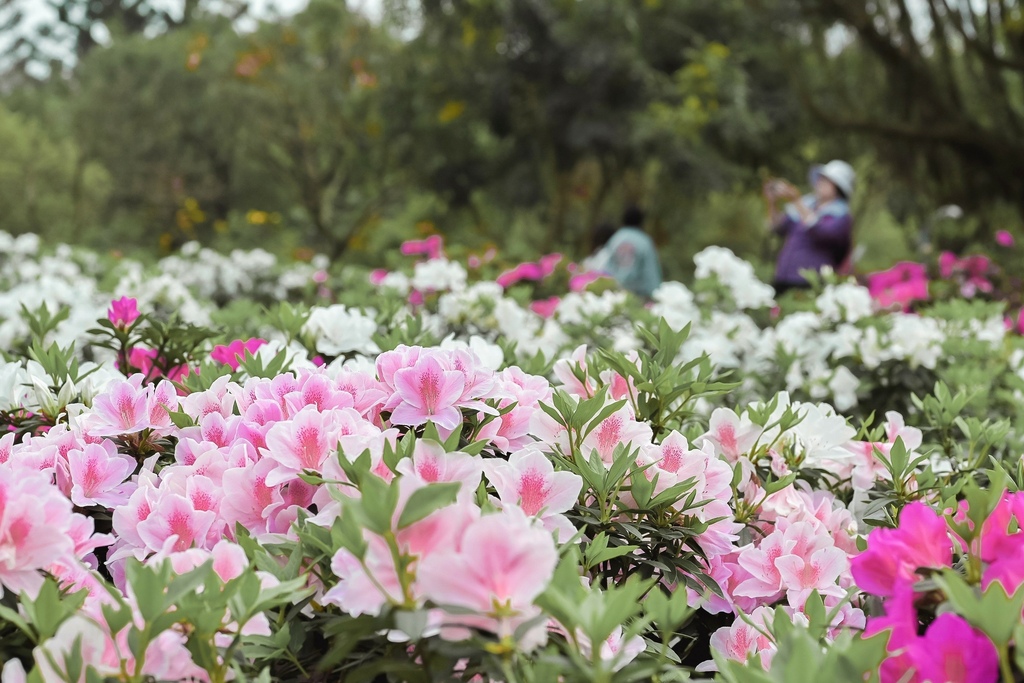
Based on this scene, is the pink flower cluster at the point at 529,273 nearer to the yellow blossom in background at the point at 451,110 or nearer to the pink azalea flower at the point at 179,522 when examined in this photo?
the pink azalea flower at the point at 179,522

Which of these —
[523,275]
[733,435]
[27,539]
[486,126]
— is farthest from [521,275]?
[486,126]

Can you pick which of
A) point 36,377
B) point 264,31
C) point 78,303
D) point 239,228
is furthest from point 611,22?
point 36,377

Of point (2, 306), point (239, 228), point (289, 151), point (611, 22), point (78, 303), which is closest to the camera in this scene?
point (2, 306)

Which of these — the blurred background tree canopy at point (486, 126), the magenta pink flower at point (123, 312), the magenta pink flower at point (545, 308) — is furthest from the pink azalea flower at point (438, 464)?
the blurred background tree canopy at point (486, 126)

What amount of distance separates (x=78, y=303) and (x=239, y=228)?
11077 mm

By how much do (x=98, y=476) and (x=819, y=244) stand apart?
5.66m

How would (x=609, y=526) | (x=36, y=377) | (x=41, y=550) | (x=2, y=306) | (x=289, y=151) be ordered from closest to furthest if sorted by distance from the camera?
(x=41, y=550), (x=609, y=526), (x=36, y=377), (x=2, y=306), (x=289, y=151)

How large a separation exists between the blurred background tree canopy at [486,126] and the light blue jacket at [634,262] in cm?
140

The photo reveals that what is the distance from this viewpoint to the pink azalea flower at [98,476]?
104 centimetres

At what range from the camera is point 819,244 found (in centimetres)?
600

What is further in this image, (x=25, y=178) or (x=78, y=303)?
(x=25, y=178)

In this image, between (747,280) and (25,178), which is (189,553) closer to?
(747,280)

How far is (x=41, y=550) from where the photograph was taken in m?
0.81

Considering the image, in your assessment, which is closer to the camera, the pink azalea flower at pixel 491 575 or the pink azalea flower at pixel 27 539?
the pink azalea flower at pixel 491 575
